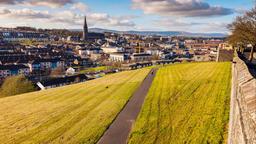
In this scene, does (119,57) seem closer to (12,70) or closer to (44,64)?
(44,64)

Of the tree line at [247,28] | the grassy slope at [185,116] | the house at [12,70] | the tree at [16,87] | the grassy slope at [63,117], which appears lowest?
the house at [12,70]

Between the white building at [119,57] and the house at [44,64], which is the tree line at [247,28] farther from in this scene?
the white building at [119,57]

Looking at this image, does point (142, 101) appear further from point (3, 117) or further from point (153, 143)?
point (3, 117)

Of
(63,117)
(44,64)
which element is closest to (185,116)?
(63,117)

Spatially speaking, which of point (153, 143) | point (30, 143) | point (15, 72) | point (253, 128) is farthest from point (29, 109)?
point (15, 72)

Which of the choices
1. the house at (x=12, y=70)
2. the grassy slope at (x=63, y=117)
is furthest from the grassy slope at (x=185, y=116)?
the house at (x=12, y=70)
